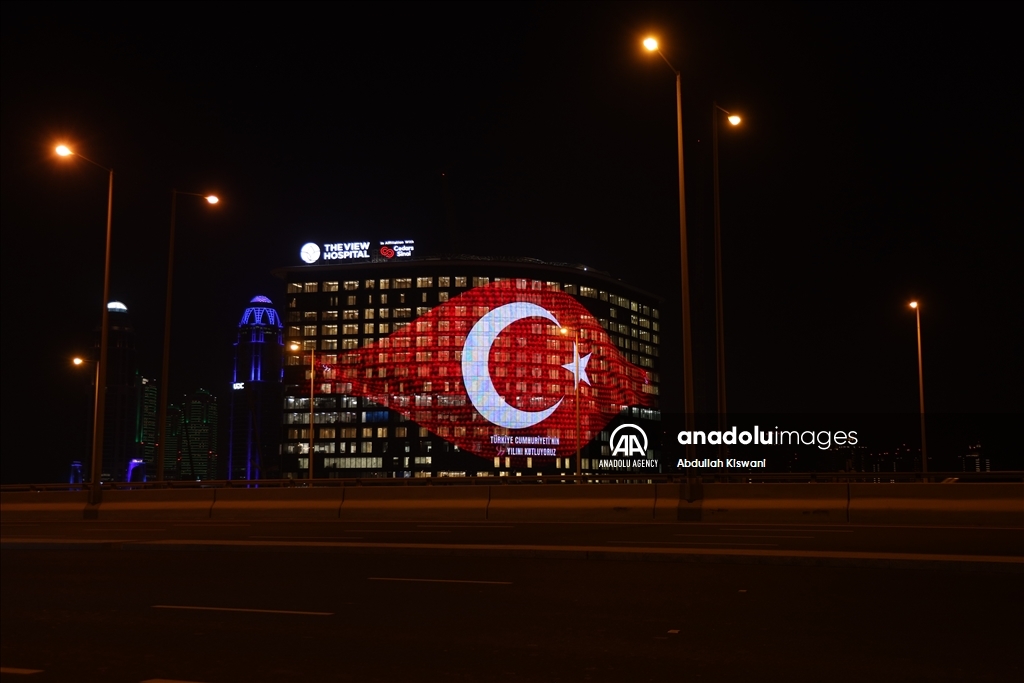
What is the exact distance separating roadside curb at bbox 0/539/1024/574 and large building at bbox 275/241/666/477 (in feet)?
514

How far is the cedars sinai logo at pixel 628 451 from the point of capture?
121 metres

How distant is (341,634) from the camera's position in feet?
29.5

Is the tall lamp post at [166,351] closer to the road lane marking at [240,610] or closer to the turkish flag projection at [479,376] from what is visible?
the road lane marking at [240,610]

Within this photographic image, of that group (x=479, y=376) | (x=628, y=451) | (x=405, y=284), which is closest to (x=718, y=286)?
(x=628, y=451)

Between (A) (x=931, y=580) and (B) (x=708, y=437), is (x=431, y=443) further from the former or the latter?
(A) (x=931, y=580)

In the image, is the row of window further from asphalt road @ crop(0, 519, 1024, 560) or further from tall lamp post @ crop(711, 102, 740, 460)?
asphalt road @ crop(0, 519, 1024, 560)

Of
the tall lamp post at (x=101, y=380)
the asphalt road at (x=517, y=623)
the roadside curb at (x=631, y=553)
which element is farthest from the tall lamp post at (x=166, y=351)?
the asphalt road at (x=517, y=623)

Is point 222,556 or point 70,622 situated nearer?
point 70,622

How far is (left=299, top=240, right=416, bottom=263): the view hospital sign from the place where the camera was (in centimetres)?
17650

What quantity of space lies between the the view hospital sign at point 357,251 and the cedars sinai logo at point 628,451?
167ft

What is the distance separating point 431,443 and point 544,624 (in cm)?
16619

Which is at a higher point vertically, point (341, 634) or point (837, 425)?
point (837, 425)

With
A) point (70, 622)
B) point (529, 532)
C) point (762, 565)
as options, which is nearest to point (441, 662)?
point (70, 622)

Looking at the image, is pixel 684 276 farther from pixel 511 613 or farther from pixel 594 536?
pixel 511 613
